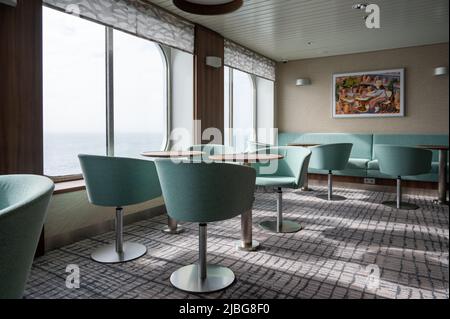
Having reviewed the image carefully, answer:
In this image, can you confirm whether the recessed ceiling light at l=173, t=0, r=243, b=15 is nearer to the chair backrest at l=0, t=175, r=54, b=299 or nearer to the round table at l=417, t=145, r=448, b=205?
the chair backrest at l=0, t=175, r=54, b=299

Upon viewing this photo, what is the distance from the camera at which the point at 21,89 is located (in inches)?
104

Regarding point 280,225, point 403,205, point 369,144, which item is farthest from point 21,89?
point 369,144

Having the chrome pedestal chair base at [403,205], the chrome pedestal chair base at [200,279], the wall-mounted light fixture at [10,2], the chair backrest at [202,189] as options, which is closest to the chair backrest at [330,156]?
the chrome pedestal chair base at [403,205]

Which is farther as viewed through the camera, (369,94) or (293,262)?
(369,94)

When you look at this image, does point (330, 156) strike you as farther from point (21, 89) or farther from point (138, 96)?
point (21, 89)

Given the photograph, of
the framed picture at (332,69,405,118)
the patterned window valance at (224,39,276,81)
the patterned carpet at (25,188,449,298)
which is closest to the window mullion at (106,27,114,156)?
the patterned carpet at (25,188,449,298)

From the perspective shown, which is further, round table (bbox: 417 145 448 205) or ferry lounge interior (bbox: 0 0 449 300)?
round table (bbox: 417 145 448 205)

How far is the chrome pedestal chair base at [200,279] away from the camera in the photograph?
218cm


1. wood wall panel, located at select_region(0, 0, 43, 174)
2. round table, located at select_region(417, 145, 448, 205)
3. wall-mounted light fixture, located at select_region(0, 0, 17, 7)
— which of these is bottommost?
round table, located at select_region(417, 145, 448, 205)

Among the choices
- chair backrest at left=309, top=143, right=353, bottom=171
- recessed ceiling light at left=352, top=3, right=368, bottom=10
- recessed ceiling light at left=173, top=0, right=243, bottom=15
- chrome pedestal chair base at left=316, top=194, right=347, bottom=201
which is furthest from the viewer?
chrome pedestal chair base at left=316, top=194, right=347, bottom=201

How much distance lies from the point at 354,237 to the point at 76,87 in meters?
3.36

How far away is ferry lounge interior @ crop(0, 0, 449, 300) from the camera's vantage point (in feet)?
7.00

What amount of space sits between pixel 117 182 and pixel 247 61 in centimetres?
425

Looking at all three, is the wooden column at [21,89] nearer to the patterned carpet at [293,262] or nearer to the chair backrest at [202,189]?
the patterned carpet at [293,262]
